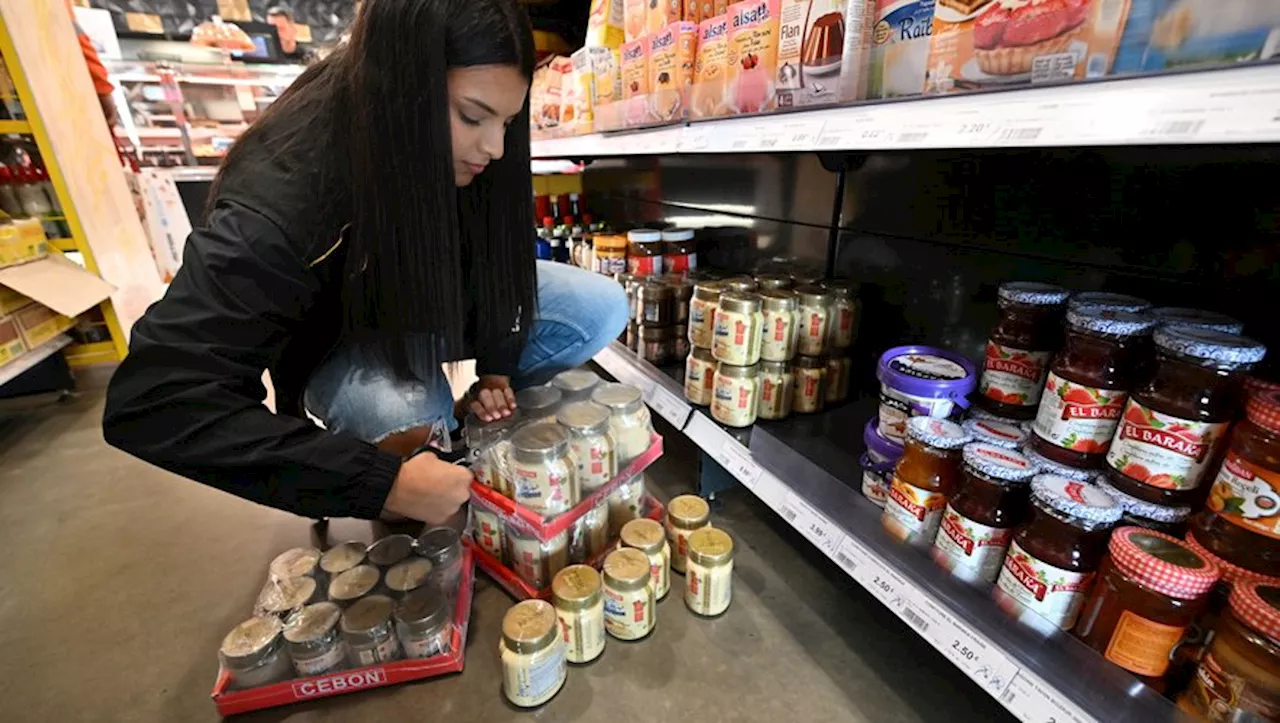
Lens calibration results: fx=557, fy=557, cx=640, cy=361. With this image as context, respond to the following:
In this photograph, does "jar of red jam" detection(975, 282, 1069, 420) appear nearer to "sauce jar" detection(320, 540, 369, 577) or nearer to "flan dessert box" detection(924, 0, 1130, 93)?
"flan dessert box" detection(924, 0, 1130, 93)

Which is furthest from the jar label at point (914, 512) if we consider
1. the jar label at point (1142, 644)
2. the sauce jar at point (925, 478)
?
the jar label at point (1142, 644)

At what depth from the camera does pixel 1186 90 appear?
413mm

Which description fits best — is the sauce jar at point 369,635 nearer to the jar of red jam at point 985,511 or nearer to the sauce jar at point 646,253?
the jar of red jam at point 985,511

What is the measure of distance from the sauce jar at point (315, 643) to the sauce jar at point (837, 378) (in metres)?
0.99

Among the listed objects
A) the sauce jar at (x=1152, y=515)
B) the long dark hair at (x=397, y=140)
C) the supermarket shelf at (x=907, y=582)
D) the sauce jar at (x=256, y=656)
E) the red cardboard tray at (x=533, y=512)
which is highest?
the long dark hair at (x=397, y=140)

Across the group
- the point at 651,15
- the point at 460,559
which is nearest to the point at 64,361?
the point at 460,559

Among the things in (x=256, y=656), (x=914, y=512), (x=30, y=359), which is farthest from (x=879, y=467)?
(x=30, y=359)

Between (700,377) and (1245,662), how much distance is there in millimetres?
832

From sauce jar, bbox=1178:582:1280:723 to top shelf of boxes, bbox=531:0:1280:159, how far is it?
0.40m

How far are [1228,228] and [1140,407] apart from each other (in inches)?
13.6

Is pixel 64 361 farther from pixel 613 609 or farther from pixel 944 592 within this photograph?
pixel 944 592

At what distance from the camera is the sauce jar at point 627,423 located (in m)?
1.11

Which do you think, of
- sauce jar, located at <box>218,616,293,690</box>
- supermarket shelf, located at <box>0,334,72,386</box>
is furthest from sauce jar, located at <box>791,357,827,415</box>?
supermarket shelf, located at <box>0,334,72,386</box>

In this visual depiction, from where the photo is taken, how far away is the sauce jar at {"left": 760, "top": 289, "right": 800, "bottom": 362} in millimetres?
1074
